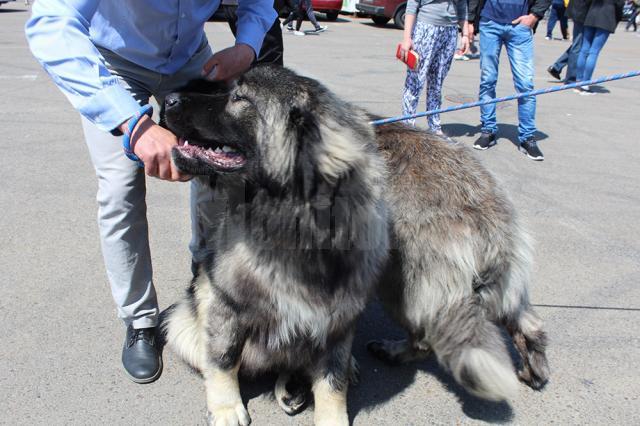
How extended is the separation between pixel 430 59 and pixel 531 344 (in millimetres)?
4294

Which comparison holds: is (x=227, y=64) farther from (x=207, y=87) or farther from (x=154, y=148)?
(x=154, y=148)

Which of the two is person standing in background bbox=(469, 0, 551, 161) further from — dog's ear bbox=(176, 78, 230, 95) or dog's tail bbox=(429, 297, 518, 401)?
dog's ear bbox=(176, 78, 230, 95)

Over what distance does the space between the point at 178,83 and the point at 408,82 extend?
404 centimetres

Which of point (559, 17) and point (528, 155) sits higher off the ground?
point (559, 17)

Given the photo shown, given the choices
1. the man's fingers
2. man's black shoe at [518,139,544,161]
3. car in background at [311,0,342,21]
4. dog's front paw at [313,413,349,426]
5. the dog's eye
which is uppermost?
the dog's eye

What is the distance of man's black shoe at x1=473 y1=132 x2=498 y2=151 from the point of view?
22.2 ft

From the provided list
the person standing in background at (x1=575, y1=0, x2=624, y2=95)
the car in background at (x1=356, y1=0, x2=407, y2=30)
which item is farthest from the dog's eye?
the car in background at (x1=356, y1=0, x2=407, y2=30)

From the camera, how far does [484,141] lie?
6.79m

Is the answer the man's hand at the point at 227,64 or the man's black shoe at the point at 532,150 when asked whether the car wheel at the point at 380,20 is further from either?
the man's hand at the point at 227,64

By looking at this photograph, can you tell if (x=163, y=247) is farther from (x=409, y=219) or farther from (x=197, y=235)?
(x=409, y=219)

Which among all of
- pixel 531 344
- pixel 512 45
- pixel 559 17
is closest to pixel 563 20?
pixel 559 17

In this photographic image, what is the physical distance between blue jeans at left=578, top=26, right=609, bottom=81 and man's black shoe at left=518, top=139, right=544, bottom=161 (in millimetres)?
3699

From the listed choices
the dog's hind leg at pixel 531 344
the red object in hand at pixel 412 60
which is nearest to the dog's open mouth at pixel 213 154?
the dog's hind leg at pixel 531 344

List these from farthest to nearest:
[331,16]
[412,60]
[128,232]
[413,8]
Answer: [331,16] < [413,8] < [412,60] < [128,232]
